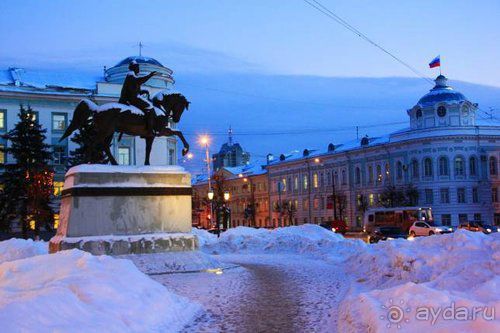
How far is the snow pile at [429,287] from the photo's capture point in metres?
6.40

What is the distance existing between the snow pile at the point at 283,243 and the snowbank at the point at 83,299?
48.5 ft

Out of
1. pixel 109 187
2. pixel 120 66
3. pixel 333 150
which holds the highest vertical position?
pixel 120 66

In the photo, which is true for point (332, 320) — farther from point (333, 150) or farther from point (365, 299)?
point (333, 150)

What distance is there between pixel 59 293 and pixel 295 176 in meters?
83.0

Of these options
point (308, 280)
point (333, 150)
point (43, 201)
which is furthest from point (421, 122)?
point (308, 280)

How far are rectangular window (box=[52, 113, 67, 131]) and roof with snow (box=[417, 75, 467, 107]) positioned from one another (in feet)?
134

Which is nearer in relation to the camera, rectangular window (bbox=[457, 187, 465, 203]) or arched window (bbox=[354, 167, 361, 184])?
rectangular window (bbox=[457, 187, 465, 203])

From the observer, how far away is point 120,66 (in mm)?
62938

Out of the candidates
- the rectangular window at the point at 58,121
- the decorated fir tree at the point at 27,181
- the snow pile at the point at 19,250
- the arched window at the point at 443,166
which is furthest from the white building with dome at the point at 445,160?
the snow pile at the point at 19,250

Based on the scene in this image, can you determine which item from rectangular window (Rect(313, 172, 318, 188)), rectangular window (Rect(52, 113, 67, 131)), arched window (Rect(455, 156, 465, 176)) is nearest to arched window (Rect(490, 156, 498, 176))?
arched window (Rect(455, 156, 465, 176))

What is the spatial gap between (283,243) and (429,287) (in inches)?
801

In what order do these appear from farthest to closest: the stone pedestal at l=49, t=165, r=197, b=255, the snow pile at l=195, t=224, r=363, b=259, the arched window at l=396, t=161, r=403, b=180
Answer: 1. the arched window at l=396, t=161, r=403, b=180
2. the snow pile at l=195, t=224, r=363, b=259
3. the stone pedestal at l=49, t=165, r=197, b=255

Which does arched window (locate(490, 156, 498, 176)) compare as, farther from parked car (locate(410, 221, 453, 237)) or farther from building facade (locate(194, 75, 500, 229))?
parked car (locate(410, 221, 453, 237))

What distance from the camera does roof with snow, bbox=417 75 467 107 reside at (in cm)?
6862
